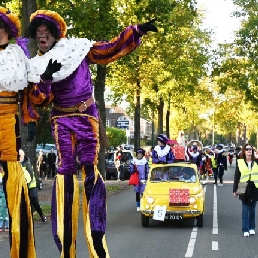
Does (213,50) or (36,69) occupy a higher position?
(213,50)

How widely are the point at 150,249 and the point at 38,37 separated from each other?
6.28 meters

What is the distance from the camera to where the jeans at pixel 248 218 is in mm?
13062

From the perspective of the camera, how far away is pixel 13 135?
5.45 metres

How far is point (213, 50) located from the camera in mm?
41438

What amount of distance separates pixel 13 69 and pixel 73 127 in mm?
659

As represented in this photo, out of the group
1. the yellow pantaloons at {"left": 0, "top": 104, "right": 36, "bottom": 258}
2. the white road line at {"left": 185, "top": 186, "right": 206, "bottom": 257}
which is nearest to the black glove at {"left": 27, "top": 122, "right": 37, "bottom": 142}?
the yellow pantaloons at {"left": 0, "top": 104, "right": 36, "bottom": 258}

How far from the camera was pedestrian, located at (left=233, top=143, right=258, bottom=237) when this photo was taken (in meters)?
13.2

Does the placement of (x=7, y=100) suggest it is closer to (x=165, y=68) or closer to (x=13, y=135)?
(x=13, y=135)

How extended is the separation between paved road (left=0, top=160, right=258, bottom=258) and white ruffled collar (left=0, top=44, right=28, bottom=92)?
488cm

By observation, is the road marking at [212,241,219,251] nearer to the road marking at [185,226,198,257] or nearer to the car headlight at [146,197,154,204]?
the road marking at [185,226,198,257]

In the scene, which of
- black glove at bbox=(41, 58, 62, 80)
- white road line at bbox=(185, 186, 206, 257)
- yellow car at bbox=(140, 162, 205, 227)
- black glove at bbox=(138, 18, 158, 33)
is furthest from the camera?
yellow car at bbox=(140, 162, 205, 227)

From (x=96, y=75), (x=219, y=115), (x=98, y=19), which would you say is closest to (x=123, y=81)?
(x=96, y=75)

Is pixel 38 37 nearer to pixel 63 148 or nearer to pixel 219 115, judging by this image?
pixel 63 148

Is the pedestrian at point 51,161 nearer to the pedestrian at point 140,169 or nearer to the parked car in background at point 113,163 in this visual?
the parked car in background at point 113,163
